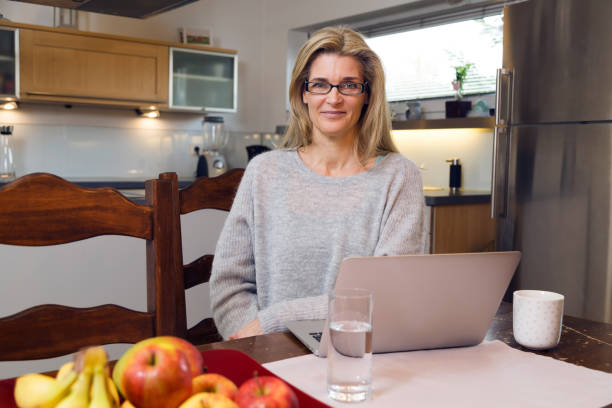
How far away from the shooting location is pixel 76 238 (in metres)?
0.98

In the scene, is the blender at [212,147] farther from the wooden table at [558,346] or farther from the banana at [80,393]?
the banana at [80,393]

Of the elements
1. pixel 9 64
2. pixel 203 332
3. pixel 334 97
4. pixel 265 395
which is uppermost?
pixel 9 64

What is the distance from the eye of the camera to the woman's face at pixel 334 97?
139 cm

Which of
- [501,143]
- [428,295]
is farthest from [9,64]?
[428,295]

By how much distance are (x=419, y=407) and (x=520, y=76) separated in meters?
2.33

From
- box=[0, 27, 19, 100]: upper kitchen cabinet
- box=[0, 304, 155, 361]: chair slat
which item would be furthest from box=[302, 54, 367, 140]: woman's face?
box=[0, 27, 19, 100]: upper kitchen cabinet

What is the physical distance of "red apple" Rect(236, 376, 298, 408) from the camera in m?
0.46

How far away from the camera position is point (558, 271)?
2619 mm

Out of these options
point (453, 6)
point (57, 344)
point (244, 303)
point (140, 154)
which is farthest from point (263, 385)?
point (140, 154)

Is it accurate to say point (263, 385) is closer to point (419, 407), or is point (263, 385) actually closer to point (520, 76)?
point (419, 407)

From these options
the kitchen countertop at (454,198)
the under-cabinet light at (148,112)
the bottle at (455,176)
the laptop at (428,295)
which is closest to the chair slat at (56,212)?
the laptop at (428,295)

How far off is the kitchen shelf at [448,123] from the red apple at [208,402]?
297cm

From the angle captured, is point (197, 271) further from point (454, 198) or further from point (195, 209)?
point (454, 198)

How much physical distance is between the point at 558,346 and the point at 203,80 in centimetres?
376
